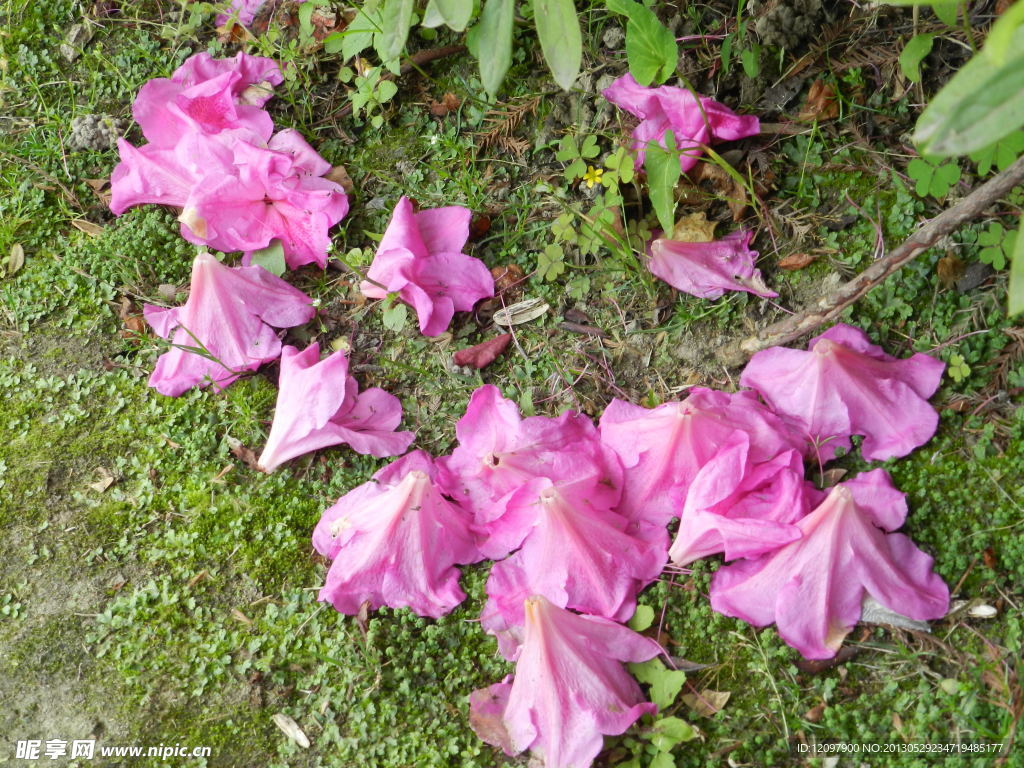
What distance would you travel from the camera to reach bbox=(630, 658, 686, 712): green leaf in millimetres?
2000

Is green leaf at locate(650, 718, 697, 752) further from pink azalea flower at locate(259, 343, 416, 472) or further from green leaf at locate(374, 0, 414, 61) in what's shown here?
green leaf at locate(374, 0, 414, 61)

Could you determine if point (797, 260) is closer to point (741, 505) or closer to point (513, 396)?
point (741, 505)

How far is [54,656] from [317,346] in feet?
3.39

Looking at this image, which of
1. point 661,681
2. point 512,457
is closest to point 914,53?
point 512,457

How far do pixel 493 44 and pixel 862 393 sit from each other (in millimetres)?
1165

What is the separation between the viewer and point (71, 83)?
303 cm

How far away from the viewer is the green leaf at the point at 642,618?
2.07m

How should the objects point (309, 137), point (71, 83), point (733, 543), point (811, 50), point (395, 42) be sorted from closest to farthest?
point (395, 42) < point (733, 543) < point (811, 50) < point (309, 137) < point (71, 83)

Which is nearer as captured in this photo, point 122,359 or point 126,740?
point 126,740

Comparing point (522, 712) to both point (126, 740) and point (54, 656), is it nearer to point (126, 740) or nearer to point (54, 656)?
point (126, 740)

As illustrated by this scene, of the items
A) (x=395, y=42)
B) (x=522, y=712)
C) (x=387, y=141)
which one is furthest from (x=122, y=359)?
(x=522, y=712)

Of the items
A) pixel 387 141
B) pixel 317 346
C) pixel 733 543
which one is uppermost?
pixel 387 141

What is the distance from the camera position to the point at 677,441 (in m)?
2.10

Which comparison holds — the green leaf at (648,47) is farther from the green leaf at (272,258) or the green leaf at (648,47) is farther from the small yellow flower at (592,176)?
the green leaf at (272,258)
